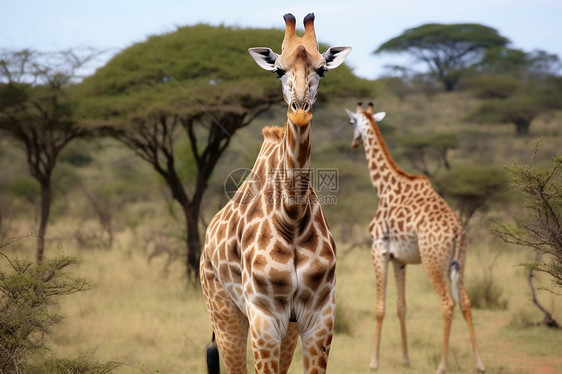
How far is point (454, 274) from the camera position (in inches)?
291

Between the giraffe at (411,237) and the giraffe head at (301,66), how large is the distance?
13.1 feet

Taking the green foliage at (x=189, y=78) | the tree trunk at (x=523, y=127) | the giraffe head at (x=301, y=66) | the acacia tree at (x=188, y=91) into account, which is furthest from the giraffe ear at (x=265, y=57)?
the tree trunk at (x=523, y=127)

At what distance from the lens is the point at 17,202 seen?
22672 mm

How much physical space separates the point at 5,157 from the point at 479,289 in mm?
27360

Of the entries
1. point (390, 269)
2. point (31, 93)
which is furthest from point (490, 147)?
point (31, 93)

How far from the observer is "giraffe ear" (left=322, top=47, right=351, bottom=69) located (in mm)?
3877

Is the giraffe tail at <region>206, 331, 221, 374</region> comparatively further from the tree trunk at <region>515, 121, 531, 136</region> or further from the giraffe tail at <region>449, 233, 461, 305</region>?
the tree trunk at <region>515, 121, 531, 136</region>

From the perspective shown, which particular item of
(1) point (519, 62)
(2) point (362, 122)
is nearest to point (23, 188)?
(2) point (362, 122)

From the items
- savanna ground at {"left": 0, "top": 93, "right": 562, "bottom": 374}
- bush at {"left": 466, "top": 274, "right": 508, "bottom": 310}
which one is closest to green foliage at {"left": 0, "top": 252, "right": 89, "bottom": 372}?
savanna ground at {"left": 0, "top": 93, "right": 562, "bottom": 374}

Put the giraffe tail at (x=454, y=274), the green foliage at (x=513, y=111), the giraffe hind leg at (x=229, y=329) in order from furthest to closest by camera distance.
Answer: the green foliage at (x=513, y=111)
the giraffe tail at (x=454, y=274)
the giraffe hind leg at (x=229, y=329)

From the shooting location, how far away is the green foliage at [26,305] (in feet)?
16.0

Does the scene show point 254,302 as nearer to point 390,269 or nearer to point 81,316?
point 81,316

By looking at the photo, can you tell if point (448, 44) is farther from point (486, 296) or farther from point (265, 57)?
point (265, 57)

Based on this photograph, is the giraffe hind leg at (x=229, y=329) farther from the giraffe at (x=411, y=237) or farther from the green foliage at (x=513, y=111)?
the green foliage at (x=513, y=111)
